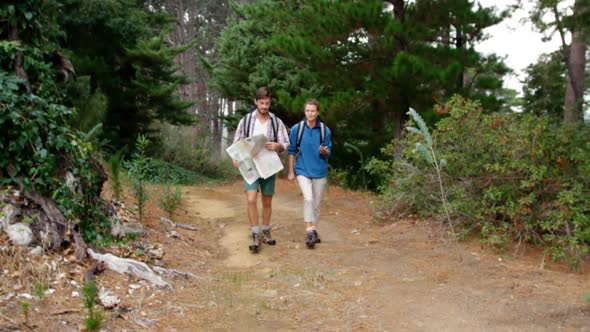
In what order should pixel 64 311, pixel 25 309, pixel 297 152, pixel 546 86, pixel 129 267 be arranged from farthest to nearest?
pixel 546 86
pixel 297 152
pixel 129 267
pixel 64 311
pixel 25 309

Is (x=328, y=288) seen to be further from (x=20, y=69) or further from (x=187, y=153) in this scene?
(x=187, y=153)

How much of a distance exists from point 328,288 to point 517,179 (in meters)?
2.58

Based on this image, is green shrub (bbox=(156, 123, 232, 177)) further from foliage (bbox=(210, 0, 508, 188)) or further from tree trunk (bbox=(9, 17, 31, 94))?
tree trunk (bbox=(9, 17, 31, 94))

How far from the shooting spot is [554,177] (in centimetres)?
544

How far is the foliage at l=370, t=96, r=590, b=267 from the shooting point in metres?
5.03

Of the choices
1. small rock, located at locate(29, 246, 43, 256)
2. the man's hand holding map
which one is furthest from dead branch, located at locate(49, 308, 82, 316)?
the man's hand holding map

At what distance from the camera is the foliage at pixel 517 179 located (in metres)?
5.03

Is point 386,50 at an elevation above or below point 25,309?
above

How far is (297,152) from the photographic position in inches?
237

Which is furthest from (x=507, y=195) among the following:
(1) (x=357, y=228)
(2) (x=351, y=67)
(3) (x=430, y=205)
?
(2) (x=351, y=67)

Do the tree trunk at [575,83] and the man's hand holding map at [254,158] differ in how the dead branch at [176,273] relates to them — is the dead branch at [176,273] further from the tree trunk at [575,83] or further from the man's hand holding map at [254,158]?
the tree trunk at [575,83]

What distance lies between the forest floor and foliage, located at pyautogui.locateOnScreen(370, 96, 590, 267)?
0.27m

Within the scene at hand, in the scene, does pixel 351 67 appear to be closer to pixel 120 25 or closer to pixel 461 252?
pixel 461 252

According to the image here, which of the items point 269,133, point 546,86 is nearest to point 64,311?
point 269,133
